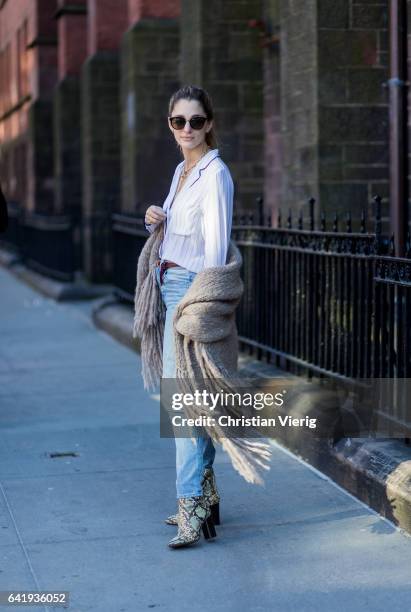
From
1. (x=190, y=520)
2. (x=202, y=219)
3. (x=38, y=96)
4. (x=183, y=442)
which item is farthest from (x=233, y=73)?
(x=38, y=96)

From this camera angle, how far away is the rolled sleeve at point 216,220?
5.64 meters

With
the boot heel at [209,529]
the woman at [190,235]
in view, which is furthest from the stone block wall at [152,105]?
the boot heel at [209,529]

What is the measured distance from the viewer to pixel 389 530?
6.09 m

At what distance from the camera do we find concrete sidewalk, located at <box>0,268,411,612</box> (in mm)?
5234

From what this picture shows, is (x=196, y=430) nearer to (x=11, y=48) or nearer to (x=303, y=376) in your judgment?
(x=303, y=376)

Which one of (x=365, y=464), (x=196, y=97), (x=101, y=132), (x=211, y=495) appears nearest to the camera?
(x=196, y=97)

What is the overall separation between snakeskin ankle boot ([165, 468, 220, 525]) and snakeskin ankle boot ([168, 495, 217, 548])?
0.10 meters

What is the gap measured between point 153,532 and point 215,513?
291 millimetres

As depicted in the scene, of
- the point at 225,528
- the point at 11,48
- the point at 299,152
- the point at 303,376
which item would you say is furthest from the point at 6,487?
the point at 11,48

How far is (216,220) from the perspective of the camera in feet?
18.5

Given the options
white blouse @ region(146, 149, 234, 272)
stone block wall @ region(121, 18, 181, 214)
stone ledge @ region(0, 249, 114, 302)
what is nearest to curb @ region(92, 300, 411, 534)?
white blouse @ region(146, 149, 234, 272)

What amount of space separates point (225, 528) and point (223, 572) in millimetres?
691

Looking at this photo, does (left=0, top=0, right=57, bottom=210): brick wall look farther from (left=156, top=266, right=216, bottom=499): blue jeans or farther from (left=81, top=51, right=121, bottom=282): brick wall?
(left=156, top=266, right=216, bottom=499): blue jeans

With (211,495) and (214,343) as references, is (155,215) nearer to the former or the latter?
(214,343)
